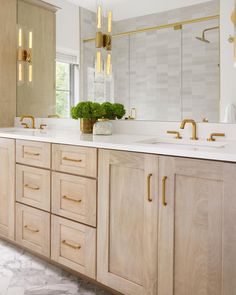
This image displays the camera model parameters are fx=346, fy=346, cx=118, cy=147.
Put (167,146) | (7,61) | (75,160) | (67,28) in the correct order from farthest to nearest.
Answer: (7,61), (67,28), (75,160), (167,146)

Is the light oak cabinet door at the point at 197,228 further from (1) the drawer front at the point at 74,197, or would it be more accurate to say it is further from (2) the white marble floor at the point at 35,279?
(2) the white marble floor at the point at 35,279

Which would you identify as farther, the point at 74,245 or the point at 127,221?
the point at 74,245

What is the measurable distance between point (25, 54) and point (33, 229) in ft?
5.45

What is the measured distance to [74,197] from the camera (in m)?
2.02

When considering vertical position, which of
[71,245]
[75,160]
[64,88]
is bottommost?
[71,245]

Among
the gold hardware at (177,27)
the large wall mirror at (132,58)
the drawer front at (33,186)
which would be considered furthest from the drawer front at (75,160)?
the gold hardware at (177,27)

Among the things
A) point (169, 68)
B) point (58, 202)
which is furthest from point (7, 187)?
point (169, 68)

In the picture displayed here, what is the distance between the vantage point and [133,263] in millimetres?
1746

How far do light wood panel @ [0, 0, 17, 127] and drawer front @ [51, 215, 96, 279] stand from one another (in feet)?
4.73

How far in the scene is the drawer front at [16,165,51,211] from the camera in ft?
7.25

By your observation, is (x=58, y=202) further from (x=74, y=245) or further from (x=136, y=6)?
(x=136, y=6)

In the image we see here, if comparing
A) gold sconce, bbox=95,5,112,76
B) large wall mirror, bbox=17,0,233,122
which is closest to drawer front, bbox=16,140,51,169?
large wall mirror, bbox=17,0,233,122

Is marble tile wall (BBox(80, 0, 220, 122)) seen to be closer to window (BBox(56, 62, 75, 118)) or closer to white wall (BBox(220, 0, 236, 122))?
white wall (BBox(220, 0, 236, 122))

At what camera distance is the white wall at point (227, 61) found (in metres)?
1.97
